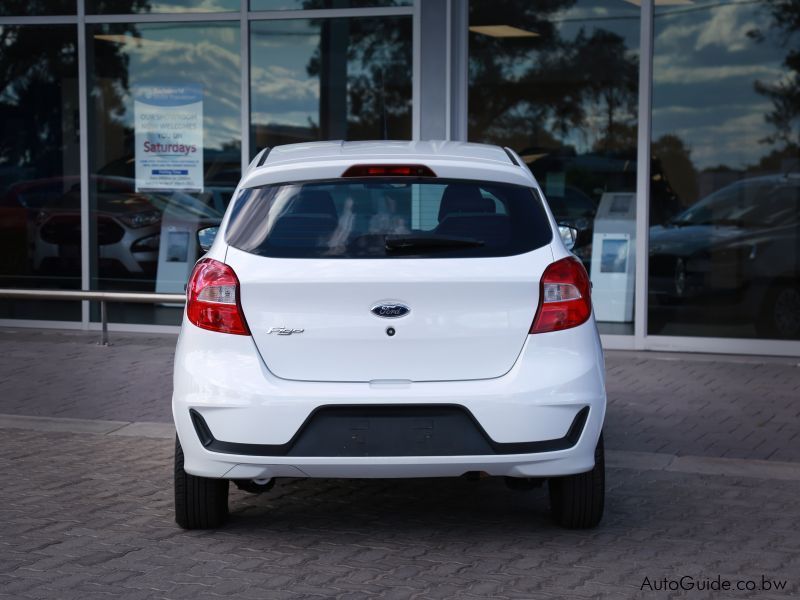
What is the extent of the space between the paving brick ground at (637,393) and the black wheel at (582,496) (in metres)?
1.77

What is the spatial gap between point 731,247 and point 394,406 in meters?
7.37

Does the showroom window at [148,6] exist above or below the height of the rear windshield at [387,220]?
above

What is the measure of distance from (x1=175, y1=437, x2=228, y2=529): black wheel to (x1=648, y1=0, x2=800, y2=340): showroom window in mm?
6739

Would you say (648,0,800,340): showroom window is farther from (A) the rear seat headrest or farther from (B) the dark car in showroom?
(A) the rear seat headrest

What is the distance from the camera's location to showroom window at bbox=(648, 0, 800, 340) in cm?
1138

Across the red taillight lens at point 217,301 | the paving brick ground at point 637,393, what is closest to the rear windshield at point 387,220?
the red taillight lens at point 217,301

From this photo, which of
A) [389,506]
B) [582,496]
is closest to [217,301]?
[389,506]

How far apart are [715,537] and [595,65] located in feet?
22.9

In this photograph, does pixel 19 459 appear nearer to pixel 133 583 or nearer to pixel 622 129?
pixel 133 583

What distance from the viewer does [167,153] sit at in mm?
12703

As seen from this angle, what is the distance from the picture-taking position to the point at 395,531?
5.50 m

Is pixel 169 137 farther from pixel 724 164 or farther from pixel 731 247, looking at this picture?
pixel 731 247

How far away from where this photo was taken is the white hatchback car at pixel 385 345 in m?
4.85

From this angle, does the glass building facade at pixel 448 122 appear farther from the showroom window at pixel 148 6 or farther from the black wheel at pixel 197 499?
the black wheel at pixel 197 499
